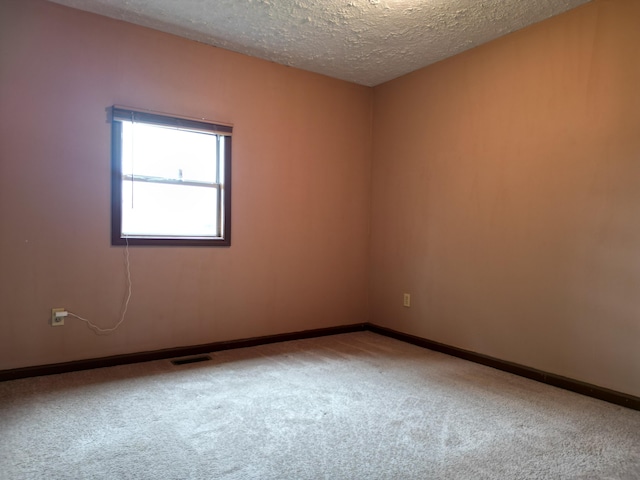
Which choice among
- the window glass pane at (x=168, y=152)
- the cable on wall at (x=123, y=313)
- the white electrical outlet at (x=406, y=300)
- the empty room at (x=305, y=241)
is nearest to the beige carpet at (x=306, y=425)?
the empty room at (x=305, y=241)

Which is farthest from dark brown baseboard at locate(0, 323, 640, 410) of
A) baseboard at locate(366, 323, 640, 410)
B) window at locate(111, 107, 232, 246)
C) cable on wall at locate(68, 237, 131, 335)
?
window at locate(111, 107, 232, 246)

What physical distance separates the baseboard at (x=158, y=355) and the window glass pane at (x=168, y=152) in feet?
4.46

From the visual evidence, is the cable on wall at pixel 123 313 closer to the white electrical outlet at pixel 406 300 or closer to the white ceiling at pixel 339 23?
the white ceiling at pixel 339 23

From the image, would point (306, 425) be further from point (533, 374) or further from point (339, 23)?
point (339, 23)

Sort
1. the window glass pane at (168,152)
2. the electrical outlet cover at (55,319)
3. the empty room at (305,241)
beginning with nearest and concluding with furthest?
the empty room at (305,241) → the electrical outlet cover at (55,319) → the window glass pane at (168,152)

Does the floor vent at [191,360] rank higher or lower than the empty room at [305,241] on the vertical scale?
lower

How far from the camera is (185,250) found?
327cm

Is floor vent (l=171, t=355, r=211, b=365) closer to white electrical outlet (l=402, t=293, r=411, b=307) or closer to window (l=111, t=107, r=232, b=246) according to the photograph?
window (l=111, t=107, r=232, b=246)

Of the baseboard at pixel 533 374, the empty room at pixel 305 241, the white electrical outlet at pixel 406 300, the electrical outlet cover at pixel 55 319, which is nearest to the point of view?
the empty room at pixel 305 241

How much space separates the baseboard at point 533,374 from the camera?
95.9 inches

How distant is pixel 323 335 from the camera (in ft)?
13.2

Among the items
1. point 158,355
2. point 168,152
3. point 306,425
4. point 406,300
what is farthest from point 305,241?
point 306,425

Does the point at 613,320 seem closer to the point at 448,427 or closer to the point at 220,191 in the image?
the point at 448,427

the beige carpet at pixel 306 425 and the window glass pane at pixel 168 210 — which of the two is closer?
the beige carpet at pixel 306 425
